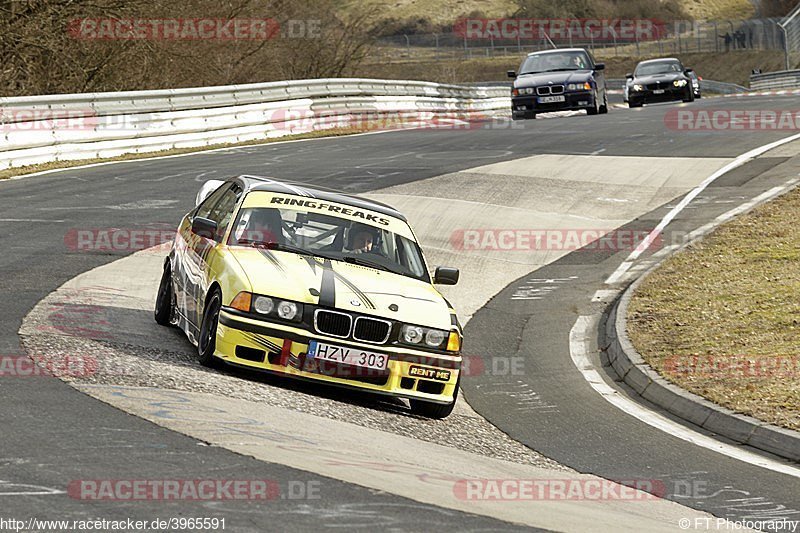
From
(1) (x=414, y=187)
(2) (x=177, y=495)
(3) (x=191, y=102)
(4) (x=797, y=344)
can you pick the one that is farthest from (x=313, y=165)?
(2) (x=177, y=495)

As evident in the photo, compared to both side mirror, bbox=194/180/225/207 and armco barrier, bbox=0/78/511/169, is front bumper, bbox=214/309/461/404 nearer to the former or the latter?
side mirror, bbox=194/180/225/207

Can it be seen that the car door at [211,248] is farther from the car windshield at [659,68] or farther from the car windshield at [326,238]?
the car windshield at [659,68]

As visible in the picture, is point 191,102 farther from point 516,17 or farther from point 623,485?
point 516,17

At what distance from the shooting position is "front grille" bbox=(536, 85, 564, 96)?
107 ft

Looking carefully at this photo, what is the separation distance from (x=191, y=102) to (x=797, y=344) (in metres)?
18.5

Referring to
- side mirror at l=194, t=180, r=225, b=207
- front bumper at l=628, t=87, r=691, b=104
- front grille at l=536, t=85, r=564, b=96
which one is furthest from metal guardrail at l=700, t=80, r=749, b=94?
side mirror at l=194, t=180, r=225, b=207

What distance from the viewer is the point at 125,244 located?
1563cm

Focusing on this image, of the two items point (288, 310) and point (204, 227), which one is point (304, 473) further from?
point (204, 227)

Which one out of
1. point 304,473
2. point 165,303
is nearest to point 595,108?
point 165,303

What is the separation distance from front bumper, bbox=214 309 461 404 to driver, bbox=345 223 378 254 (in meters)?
1.30

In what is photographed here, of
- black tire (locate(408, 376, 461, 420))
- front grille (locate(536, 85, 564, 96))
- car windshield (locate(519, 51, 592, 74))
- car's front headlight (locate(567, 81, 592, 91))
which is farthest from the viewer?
car windshield (locate(519, 51, 592, 74))

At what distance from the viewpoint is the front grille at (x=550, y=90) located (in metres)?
32.7

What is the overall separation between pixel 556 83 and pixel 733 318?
20553 mm

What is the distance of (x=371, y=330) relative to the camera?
29.6ft
